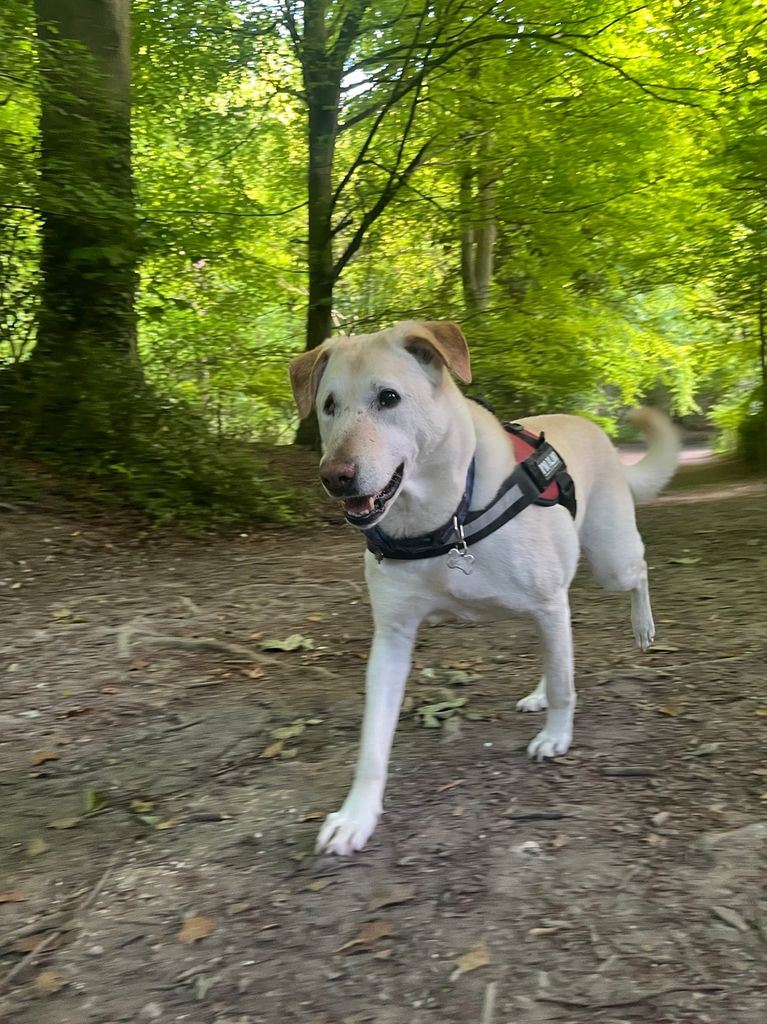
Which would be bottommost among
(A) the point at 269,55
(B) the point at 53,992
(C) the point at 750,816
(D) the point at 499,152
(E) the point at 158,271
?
(B) the point at 53,992

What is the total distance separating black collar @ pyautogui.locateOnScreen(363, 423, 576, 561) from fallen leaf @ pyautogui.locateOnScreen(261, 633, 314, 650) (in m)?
1.88

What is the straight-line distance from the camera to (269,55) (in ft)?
28.2

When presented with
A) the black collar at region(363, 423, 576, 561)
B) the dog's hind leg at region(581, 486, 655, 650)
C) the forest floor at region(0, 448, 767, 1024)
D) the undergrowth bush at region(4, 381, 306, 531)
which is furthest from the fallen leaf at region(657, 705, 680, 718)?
the undergrowth bush at region(4, 381, 306, 531)

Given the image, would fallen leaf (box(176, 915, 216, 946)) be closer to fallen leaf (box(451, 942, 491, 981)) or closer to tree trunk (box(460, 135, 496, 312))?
fallen leaf (box(451, 942, 491, 981))

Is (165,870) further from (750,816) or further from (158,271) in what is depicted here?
(158,271)

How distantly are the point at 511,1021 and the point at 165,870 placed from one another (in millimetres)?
1159

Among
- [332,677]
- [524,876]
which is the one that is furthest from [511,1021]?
[332,677]

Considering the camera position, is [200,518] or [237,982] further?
[200,518]

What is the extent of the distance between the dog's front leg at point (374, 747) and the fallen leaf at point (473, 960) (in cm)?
57

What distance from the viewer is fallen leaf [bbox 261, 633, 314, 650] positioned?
179 inches

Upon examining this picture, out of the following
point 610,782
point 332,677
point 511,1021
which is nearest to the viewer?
point 511,1021

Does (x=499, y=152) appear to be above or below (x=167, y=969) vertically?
above

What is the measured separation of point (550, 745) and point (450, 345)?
1.46m

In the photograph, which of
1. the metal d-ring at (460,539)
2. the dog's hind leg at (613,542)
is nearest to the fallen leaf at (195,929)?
the metal d-ring at (460,539)
